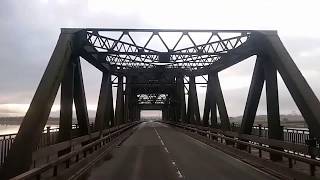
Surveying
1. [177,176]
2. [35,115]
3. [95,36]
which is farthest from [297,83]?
[95,36]

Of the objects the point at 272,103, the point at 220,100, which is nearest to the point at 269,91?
the point at 272,103

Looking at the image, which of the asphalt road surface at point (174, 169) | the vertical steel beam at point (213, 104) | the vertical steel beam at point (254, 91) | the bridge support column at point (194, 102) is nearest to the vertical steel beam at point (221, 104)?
the vertical steel beam at point (213, 104)

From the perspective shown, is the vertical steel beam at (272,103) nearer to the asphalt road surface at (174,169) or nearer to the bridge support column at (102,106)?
the asphalt road surface at (174,169)

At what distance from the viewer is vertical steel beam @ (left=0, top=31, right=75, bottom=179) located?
13.3 metres

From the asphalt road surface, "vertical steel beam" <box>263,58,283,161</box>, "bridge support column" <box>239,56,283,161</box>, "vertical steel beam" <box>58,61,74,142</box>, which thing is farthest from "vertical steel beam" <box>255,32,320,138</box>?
"vertical steel beam" <box>58,61,74,142</box>

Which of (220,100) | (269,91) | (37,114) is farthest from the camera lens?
(220,100)

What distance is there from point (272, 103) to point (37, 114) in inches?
386

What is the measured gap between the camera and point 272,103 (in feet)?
67.4

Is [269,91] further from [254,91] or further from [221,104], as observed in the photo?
[221,104]

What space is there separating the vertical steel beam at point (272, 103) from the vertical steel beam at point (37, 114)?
8.35 meters

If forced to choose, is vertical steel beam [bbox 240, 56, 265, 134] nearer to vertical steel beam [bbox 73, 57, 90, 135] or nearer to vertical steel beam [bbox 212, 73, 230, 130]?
vertical steel beam [bbox 73, 57, 90, 135]

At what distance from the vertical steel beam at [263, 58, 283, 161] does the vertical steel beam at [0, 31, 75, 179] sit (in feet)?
27.4

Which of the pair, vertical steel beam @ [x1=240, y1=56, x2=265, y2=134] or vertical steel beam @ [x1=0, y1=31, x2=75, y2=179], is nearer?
vertical steel beam @ [x1=0, y1=31, x2=75, y2=179]

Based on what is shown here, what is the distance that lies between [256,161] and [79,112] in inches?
340
